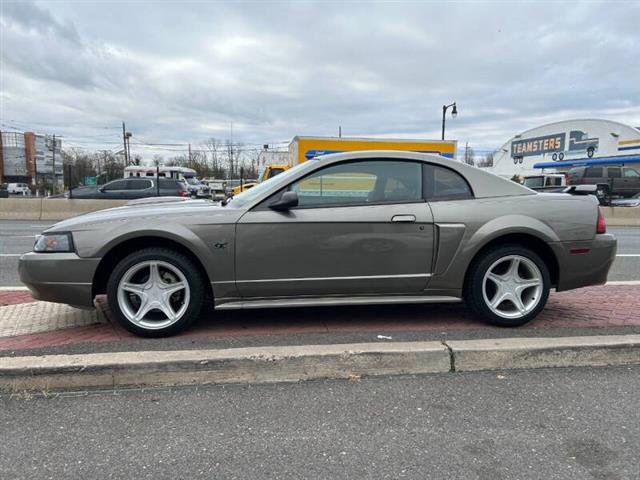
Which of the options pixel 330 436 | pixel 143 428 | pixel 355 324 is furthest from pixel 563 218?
pixel 143 428

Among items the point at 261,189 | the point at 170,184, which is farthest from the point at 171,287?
the point at 170,184

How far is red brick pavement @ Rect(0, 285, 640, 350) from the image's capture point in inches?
151

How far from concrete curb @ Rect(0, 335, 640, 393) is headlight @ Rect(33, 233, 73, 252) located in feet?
2.84

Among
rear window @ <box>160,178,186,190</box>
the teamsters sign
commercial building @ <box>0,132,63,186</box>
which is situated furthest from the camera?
commercial building @ <box>0,132,63,186</box>

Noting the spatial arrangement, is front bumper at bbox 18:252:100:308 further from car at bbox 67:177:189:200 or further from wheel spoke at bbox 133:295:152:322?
car at bbox 67:177:189:200

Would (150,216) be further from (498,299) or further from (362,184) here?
(498,299)

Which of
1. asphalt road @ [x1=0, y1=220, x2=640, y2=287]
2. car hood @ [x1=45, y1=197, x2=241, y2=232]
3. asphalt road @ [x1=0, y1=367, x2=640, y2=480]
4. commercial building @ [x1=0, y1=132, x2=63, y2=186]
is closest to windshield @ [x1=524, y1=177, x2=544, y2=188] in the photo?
asphalt road @ [x1=0, y1=220, x2=640, y2=287]

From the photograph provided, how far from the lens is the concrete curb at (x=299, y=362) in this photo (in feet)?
10.1

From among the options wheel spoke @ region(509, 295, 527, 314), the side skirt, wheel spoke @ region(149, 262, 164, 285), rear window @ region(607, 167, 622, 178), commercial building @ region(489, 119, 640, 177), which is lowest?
wheel spoke @ region(509, 295, 527, 314)

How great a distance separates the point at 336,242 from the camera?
150 inches

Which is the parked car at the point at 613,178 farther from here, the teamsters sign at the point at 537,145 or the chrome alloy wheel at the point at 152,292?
the chrome alloy wheel at the point at 152,292

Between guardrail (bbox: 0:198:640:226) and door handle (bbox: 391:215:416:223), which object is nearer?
door handle (bbox: 391:215:416:223)

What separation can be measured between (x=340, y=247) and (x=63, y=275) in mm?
2121

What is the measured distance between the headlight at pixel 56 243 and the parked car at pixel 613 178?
91.1 ft
